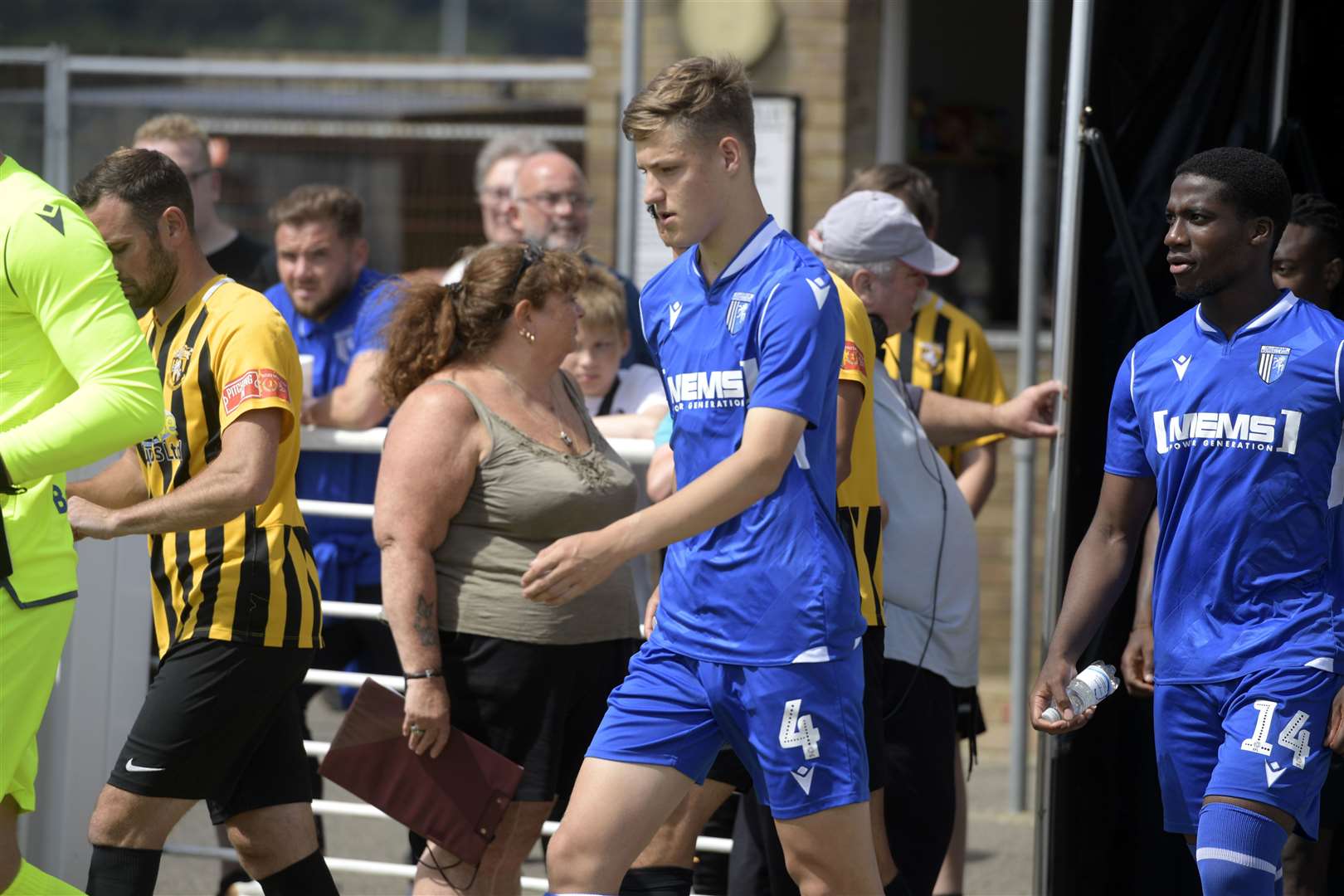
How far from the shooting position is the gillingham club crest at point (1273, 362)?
391cm

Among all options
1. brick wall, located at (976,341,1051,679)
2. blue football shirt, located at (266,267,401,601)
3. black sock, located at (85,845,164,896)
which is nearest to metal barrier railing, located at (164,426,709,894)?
blue football shirt, located at (266,267,401,601)

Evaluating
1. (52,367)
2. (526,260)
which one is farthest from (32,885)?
(526,260)

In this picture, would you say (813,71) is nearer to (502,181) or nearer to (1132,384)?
(502,181)

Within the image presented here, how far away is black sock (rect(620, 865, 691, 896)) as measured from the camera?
423cm

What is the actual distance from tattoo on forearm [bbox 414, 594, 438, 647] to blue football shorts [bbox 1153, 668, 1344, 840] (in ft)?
5.64

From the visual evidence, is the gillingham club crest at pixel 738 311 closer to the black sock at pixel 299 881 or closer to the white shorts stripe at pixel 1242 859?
the white shorts stripe at pixel 1242 859

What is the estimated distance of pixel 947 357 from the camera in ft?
18.7

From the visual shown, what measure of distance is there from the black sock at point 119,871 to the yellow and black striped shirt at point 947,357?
258 centimetres

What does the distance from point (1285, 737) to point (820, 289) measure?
52.7 inches

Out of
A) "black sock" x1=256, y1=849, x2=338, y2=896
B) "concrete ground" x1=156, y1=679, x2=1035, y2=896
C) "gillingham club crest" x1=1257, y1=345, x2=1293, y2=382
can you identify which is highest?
"gillingham club crest" x1=1257, y1=345, x2=1293, y2=382

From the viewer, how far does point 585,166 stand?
30.1 ft

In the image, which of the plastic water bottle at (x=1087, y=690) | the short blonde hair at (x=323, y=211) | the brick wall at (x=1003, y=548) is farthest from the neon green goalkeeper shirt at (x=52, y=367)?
the brick wall at (x=1003, y=548)

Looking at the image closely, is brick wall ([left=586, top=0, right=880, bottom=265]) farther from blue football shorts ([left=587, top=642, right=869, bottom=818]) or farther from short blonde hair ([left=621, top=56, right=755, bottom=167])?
blue football shorts ([left=587, top=642, right=869, bottom=818])

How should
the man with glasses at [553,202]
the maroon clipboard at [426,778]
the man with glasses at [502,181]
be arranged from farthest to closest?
1. the man with glasses at [502,181]
2. the man with glasses at [553,202]
3. the maroon clipboard at [426,778]
